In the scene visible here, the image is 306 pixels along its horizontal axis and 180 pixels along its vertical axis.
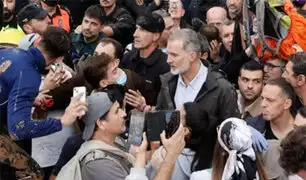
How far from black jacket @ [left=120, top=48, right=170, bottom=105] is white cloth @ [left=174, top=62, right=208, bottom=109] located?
0.93 m

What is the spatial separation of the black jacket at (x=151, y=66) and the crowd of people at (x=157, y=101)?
1 cm

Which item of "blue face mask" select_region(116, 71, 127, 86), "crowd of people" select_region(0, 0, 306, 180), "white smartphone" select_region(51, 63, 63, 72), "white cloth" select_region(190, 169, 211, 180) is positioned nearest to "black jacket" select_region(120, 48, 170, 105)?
"crowd of people" select_region(0, 0, 306, 180)

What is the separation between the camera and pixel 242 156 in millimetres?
3512

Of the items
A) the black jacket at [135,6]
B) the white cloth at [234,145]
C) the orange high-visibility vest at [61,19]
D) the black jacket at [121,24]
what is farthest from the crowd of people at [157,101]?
the black jacket at [135,6]

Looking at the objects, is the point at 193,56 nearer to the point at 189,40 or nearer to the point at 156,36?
the point at 189,40

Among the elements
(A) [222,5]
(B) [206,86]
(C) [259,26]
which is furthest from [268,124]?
(A) [222,5]

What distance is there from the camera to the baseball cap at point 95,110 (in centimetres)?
384

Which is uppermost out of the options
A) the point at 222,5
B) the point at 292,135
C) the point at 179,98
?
the point at 292,135

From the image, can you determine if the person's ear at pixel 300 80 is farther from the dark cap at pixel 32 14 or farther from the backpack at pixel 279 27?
the dark cap at pixel 32 14

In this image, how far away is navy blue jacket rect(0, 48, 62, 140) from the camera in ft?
14.0

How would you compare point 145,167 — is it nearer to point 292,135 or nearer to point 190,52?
point 292,135

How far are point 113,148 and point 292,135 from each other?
102 centimetres

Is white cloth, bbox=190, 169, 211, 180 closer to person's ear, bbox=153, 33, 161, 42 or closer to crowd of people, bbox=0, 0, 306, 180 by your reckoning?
crowd of people, bbox=0, 0, 306, 180

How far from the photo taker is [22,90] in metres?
4.31
